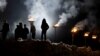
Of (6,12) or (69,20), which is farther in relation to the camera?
(69,20)

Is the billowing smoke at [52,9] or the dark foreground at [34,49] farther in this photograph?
the billowing smoke at [52,9]

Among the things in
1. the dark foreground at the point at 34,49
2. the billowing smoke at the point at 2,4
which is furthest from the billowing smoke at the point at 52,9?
the dark foreground at the point at 34,49

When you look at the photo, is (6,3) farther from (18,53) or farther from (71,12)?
(18,53)

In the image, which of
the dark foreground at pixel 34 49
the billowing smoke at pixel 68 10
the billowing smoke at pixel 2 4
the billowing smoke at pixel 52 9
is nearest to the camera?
the dark foreground at pixel 34 49

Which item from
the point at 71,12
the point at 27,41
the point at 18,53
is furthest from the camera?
the point at 71,12

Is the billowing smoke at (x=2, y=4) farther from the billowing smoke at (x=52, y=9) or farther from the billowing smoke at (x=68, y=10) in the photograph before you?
the billowing smoke at (x=68, y=10)

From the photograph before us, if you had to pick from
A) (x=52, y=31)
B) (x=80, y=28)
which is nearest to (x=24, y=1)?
(x=52, y=31)

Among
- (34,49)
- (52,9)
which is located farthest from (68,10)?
(34,49)

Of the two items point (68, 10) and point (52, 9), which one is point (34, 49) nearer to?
point (52, 9)

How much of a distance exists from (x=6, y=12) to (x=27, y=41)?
15513mm

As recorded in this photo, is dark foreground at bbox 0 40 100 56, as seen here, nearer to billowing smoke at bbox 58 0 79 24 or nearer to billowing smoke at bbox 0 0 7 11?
billowing smoke at bbox 0 0 7 11

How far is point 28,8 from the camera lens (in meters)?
50.4

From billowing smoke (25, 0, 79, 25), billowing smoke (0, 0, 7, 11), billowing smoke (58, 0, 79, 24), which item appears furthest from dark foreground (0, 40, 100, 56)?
billowing smoke (58, 0, 79, 24)

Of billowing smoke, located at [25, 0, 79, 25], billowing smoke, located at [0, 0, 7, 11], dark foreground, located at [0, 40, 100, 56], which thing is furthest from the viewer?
billowing smoke, located at [25, 0, 79, 25]
